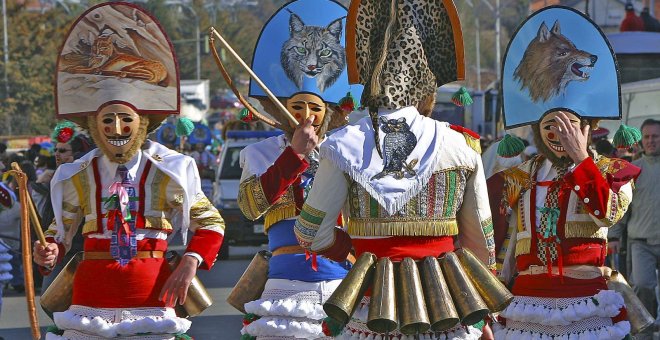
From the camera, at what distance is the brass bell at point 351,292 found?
20.5 feet

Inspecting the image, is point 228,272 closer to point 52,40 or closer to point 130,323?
point 130,323

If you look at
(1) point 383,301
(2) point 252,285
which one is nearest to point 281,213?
(2) point 252,285

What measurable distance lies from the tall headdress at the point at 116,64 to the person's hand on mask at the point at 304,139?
704 millimetres

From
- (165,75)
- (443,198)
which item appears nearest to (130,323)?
(165,75)

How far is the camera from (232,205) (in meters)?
23.4

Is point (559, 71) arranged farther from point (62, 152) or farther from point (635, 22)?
point (635, 22)

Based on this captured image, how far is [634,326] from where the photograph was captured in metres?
8.25

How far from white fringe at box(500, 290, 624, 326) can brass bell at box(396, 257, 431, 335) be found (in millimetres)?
1964

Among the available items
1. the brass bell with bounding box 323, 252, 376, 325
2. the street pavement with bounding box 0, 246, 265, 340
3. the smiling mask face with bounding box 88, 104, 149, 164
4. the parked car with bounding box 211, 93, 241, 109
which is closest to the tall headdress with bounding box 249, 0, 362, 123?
the smiling mask face with bounding box 88, 104, 149, 164

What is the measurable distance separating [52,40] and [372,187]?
54.2m

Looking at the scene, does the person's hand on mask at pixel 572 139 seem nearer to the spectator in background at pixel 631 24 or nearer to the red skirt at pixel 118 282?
the red skirt at pixel 118 282

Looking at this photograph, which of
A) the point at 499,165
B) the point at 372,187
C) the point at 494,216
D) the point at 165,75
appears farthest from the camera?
the point at 499,165

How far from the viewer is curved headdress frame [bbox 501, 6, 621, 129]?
8.33 m

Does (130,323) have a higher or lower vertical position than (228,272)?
higher
